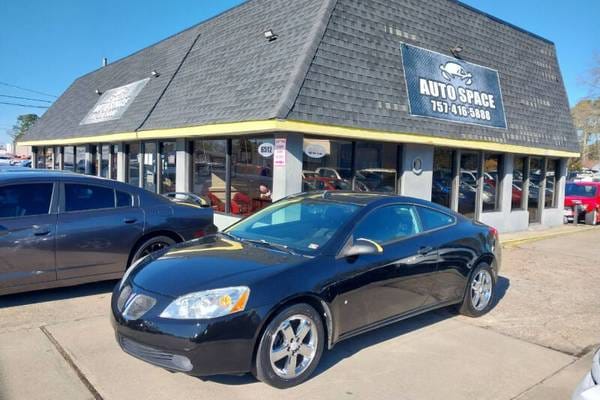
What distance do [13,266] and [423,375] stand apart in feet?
14.4

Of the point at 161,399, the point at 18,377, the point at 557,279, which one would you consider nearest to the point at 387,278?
the point at 161,399

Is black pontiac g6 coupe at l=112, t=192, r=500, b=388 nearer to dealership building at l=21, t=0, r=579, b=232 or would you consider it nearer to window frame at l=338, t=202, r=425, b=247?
window frame at l=338, t=202, r=425, b=247

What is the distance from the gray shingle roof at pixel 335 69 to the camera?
855cm

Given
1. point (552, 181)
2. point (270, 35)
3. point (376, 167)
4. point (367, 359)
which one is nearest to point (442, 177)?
point (376, 167)

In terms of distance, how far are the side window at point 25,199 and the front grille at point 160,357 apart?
2.79 m

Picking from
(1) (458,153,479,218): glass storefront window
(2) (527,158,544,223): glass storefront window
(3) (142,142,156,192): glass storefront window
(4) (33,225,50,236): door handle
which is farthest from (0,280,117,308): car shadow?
(2) (527,158,544,223): glass storefront window

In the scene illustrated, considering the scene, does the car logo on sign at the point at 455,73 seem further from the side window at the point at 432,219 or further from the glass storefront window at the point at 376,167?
the side window at the point at 432,219

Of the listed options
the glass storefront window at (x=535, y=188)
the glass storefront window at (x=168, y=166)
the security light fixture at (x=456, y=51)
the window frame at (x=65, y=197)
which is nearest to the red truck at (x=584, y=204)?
the glass storefront window at (x=535, y=188)

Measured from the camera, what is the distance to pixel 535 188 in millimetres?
14969

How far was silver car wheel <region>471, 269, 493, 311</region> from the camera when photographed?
570 centimetres

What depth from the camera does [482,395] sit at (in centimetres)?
377

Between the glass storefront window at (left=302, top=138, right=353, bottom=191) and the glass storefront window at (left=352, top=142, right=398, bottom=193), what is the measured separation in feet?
0.71

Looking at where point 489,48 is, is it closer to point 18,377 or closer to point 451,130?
point 451,130

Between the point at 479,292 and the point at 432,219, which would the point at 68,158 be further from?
the point at 479,292
